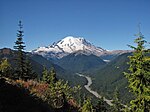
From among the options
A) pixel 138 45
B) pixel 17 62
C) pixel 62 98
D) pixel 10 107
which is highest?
pixel 17 62

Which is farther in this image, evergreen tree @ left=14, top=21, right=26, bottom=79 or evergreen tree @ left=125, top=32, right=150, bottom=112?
evergreen tree @ left=14, top=21, right=26, bottom=79

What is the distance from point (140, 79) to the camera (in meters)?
21.7

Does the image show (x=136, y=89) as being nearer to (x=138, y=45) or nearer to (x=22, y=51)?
(x=138, y=45)

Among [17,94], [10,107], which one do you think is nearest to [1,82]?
[17,94]

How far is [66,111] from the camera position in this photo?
19125mm

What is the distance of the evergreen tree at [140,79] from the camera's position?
21.2 metres

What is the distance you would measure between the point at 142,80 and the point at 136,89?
2.87 ft

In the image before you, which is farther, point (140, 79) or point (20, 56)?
point (20, 56)

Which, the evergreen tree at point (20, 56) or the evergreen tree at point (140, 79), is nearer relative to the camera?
the evergreen tree at point (140, 79)

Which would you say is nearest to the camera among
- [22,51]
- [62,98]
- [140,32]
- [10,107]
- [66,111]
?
[10,107]

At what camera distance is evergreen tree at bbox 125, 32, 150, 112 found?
21.2 metres

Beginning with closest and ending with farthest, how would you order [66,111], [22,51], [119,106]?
[66,111] < [22,51] < [119,106]

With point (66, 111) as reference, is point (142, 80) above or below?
above

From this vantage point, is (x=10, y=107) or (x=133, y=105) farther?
(x=133, y=105)
